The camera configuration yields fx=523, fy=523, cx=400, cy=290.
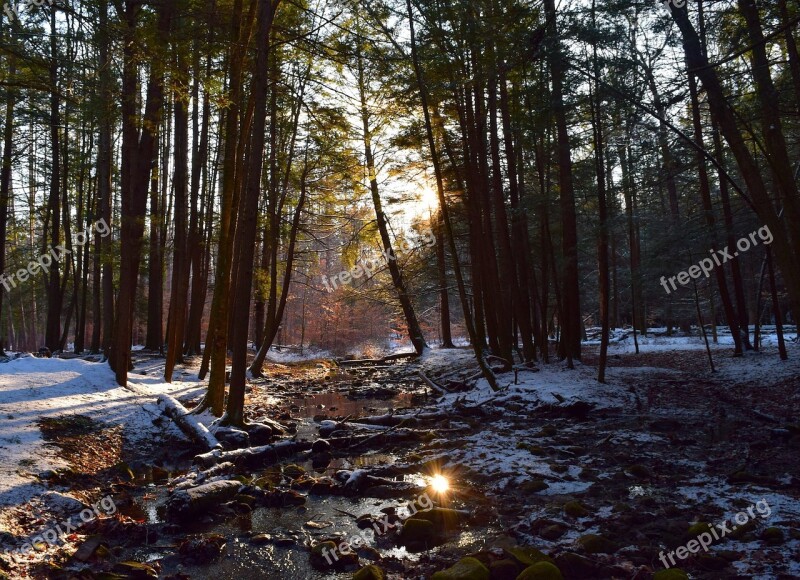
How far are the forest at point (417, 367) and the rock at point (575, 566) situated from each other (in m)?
0.02

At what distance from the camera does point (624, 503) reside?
18.1 feet

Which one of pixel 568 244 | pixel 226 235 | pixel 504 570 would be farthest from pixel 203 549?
pixel 568 244

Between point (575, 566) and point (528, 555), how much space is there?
388 millimetres

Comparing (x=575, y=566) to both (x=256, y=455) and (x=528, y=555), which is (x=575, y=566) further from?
(x=256, y=455)

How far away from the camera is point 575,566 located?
417 centimetres

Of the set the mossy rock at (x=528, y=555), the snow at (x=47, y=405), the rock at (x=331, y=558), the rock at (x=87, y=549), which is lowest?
the rock at (x=331, y=558)

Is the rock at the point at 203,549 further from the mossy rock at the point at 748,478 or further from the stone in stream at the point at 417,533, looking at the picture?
the mossy rock at the point at 748,478

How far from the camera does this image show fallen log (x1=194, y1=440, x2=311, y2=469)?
300 inches

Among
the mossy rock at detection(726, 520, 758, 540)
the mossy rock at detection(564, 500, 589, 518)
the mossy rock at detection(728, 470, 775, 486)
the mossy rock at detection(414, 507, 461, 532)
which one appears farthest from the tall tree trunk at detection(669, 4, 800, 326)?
the mossy rock at detection(414, 507, 461, 532)

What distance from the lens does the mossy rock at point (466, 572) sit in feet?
13.1

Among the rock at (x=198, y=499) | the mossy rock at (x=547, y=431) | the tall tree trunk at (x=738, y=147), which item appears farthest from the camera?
the tall tree trunk at (x=738, y=147)

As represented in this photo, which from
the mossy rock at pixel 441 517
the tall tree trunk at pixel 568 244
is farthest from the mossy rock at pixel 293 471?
the tall tree trunk at pixel 568 244

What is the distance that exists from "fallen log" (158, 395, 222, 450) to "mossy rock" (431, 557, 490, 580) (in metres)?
5.30

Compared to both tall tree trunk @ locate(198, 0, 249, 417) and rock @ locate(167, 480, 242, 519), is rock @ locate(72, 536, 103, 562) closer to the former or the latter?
rock @ locate(167, 480, 242, 519)
